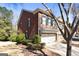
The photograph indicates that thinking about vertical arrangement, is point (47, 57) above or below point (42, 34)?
below

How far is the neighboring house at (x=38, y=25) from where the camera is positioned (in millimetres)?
3949

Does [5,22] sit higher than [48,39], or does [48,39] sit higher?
[5,22]

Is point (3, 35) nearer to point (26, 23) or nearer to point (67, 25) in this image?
point (26, 23)

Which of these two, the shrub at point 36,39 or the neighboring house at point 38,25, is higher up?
the neighboring house at point 38,25

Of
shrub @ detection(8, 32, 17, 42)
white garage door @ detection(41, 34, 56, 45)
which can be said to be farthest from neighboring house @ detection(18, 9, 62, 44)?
shrub @ detection(8, 32, 17, 42)

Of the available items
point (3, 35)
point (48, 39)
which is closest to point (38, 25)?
point (48, 39)

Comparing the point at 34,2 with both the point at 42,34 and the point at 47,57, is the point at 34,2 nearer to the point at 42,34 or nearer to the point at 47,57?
the point at 42,34

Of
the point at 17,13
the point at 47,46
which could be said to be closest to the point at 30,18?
the point at 17,13

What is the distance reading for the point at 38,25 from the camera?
3.96 metres

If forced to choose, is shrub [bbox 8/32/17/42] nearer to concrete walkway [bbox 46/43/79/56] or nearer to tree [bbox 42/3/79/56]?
concrete walkway [bbox 46/43/79/56]

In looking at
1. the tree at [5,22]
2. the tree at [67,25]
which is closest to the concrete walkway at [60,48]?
the tree at [67,25]

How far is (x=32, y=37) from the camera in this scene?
13.0 feet

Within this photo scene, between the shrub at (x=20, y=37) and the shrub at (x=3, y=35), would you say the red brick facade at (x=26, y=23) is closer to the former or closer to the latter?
the shrub at (x=20, y=37)

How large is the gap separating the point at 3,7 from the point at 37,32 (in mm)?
589
